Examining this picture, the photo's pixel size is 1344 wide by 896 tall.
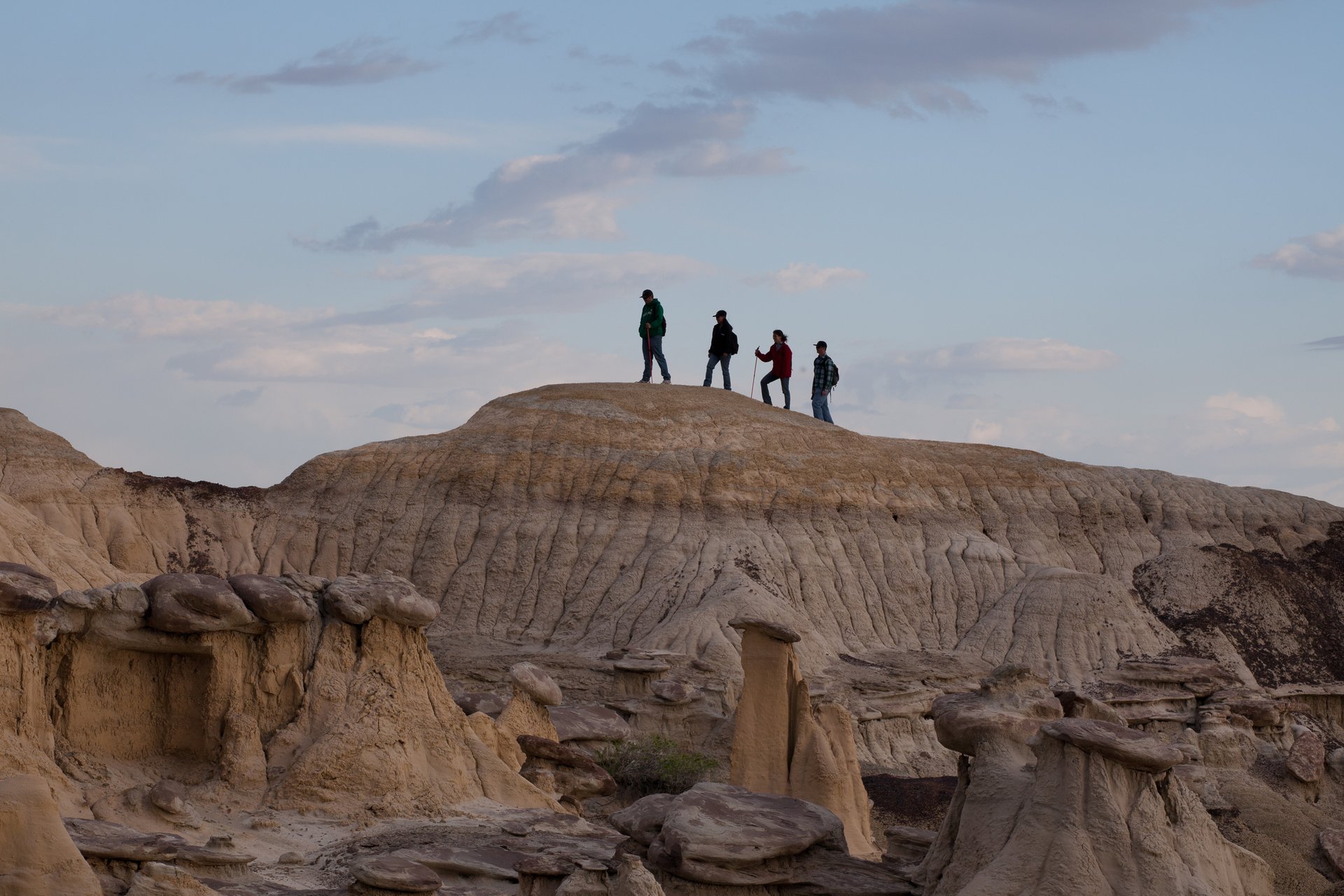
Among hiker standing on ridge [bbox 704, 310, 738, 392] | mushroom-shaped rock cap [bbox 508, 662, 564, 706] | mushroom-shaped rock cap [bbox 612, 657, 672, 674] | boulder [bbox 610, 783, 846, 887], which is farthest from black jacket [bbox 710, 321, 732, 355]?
boulder [bbox 610, 783, 846, 887]

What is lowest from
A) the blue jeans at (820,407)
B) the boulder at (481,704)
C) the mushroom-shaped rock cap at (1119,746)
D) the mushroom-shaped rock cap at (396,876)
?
the mushroom-shaped rock cap at (396,876)

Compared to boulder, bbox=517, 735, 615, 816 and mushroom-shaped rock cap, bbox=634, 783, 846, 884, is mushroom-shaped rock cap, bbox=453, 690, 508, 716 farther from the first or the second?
mushroom-shaped rock cap, bbox=634, 783, 846, 884

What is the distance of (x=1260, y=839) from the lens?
1712 cm

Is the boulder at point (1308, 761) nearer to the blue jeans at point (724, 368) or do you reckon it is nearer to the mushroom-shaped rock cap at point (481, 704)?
the mushroom-shaped rock cap at point (481, 704)

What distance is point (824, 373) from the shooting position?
147ft

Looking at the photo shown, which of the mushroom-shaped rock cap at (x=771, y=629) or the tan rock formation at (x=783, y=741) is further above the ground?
the mushroom-shaped rock cap at (x=771, y=629)

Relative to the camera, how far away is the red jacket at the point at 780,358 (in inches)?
1754

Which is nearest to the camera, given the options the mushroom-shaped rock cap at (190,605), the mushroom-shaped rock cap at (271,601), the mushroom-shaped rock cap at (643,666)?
the mushroom-shaped rock cap at (190,605)

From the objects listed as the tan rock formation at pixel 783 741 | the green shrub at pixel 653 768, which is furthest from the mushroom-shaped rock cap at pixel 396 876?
the green shrub at pixel 653 768

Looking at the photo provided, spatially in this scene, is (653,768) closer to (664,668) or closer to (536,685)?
(536,685)

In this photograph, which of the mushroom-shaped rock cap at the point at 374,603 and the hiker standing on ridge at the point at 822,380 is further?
the hiker standing on ridge at the point at 822,380

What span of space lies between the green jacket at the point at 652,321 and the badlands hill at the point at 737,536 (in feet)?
9.94

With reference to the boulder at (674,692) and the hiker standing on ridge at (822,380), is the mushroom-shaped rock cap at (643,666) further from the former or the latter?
the hiker standing on ridge at (822,380)

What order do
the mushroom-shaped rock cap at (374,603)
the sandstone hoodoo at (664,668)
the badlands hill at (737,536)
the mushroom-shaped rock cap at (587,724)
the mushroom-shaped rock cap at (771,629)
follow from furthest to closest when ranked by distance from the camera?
the badlands hill at (737,536), the mushroom-shaped rock cap at (587,724), the mushroom-shaped rock cap at (771,629), the mushroom-shaped rock cap at (374,603), the sandstone hoodoo at (664,668)
